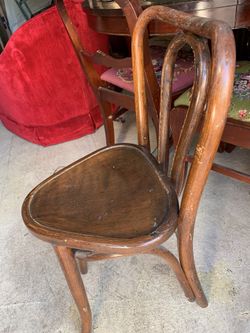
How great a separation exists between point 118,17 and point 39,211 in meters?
0.67

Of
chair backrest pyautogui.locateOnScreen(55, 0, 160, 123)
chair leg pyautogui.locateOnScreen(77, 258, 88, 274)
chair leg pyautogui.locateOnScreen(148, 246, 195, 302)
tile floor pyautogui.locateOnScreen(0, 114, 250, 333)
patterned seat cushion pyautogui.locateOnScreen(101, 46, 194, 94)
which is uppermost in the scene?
chair backrest pyautogui.locateOnScreen(55, 0, 160, 123)

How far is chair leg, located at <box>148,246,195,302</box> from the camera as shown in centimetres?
76

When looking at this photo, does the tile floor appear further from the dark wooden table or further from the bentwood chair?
the dark wooden table

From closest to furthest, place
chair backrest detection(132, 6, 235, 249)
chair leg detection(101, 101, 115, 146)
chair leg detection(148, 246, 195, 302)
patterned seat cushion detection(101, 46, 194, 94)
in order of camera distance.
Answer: chair backrest detection(132, 6, 235, 249) < chair leg detection(148, 246, 195, 302) < patterned seat cushion detection(101, 46, 194, 94) < chair leg detection(101, 101, 115, 146)

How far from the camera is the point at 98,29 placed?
107cm

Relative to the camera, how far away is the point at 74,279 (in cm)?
74

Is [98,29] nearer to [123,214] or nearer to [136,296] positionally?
[123,214]

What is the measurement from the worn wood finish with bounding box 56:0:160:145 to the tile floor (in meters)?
0.48

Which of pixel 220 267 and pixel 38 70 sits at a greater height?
pixel 38 70

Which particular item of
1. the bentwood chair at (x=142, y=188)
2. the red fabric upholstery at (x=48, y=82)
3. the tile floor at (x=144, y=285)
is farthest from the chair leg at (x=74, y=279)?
the red fabric upholstery at (x=48, y=82)

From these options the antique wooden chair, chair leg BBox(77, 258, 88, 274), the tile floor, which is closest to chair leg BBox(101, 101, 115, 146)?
the antique wooden chair

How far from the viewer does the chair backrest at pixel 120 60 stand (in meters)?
0.84

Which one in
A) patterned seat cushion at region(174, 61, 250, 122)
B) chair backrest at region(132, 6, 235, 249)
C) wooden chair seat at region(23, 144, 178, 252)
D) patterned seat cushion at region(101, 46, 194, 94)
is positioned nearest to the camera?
chair backrest at region(132, 6, 235, 249)

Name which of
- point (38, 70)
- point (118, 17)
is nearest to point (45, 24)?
point (38, 70)
